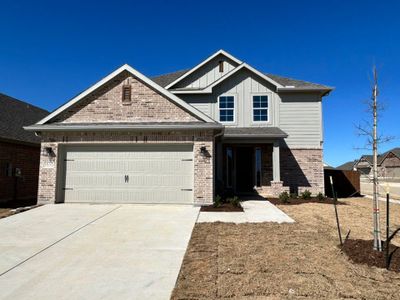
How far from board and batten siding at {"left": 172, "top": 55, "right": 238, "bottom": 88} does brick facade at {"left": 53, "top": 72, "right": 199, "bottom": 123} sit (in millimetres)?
5747

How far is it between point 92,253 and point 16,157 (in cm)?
1009

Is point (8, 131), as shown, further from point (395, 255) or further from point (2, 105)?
point (395, 255)

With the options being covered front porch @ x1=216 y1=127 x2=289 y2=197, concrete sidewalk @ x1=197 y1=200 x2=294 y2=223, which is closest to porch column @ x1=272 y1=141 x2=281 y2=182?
covered front porch @ x1=216 y1=127 x2=289 y2=197

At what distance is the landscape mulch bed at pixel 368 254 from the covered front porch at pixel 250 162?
25.6 feet

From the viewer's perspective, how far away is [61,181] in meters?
11.1

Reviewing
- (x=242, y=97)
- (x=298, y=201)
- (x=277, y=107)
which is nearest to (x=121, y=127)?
(x=242, y=97)

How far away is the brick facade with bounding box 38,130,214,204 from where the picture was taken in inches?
416

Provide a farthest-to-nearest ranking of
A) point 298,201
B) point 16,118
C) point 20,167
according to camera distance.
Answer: point 16,118 → point 20,167 → point 298,201

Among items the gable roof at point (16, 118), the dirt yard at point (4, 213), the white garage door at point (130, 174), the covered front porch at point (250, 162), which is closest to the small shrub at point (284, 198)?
the covered front porch at point (250, 162)

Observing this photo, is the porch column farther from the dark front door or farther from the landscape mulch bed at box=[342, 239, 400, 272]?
the landscape mulch bed at box=[342, 239, 400, 272]

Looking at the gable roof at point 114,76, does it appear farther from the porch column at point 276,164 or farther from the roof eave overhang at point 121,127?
the porch column at point 276,164

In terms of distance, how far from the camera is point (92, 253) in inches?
214

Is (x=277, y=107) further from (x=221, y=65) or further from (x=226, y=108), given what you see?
(x=221, y=65)

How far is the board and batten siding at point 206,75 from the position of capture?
672 inches
